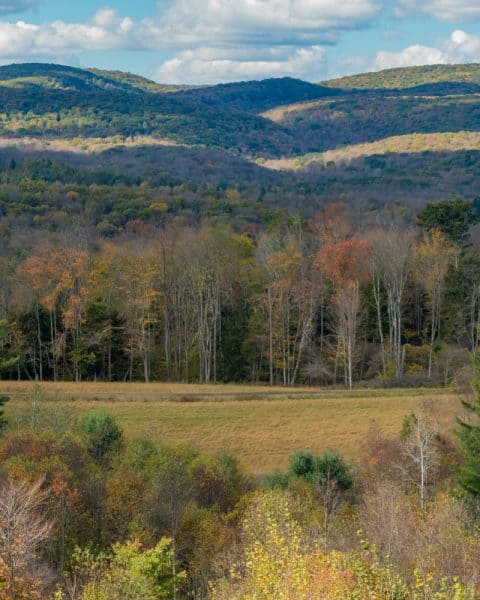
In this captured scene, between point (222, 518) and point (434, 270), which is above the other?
point (434, 270)

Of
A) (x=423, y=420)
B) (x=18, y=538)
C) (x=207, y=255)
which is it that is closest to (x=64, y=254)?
(x=207, y=255)

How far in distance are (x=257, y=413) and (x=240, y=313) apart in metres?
17.2

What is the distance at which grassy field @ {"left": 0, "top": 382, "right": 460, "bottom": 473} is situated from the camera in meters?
39.2

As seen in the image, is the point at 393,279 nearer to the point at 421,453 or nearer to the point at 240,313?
the point at 240,313

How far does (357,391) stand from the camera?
48.2m

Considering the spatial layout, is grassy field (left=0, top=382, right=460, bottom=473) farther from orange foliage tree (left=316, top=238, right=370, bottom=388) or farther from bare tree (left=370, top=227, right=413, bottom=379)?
bare tree (left=370, top=227, right=413, bottom=379)

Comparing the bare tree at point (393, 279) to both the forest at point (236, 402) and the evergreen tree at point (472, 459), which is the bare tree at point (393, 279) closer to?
the forest at point (236, 402)

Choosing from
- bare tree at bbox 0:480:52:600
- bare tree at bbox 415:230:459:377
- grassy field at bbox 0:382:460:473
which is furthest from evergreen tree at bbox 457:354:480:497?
bare tree at bbox 415:230:459:377

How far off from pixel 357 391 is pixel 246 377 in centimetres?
1223

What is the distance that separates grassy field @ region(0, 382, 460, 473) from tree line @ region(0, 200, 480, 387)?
289 inches

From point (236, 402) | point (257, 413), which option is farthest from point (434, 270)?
point (257, 413)

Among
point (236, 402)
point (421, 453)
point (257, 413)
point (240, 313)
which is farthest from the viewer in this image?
point (240, 313)

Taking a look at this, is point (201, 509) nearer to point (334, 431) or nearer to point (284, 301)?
point (334, 431)

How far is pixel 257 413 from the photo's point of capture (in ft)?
142
